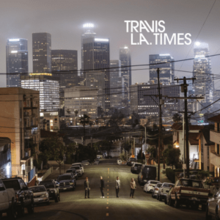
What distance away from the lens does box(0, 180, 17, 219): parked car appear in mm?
15195

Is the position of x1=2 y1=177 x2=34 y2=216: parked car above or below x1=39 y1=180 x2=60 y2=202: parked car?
above

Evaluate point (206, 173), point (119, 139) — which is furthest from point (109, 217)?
point (119, 139)

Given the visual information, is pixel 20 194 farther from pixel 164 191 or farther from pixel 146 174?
pixel 146 174

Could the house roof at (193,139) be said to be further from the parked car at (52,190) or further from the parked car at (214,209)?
the parked car at (214,209)

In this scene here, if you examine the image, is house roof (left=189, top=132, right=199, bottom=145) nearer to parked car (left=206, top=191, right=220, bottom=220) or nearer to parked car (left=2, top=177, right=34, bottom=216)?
parked car (left=2, top=177, right=34, bottom=216)

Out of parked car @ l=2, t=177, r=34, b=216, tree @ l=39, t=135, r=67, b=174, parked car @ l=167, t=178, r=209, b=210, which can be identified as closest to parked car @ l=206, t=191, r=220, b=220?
parked car @ l=167, t=178, r=209, b=210

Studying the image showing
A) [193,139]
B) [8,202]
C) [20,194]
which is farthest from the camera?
[193,139]

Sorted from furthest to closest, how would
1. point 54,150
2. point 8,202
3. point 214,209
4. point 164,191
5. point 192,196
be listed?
1. point 54,150
2. point 164,191
3. point 192,196
4. point 8,202
5. point 214,209

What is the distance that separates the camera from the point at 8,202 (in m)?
15.6

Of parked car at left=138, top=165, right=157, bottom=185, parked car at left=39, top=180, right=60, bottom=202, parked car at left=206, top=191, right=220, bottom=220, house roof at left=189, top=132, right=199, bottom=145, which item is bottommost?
parked car at left=138, top=165, right=157, bottom=185

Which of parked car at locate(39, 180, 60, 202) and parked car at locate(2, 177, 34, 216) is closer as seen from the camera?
parked car at locate(2, 177, 34, 216)

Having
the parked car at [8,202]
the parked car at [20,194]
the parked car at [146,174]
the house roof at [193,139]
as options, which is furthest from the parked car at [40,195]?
the house roof at [193,139]

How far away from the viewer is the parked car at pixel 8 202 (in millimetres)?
15195

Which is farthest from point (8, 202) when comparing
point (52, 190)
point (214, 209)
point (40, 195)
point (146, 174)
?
point (146, 174)
